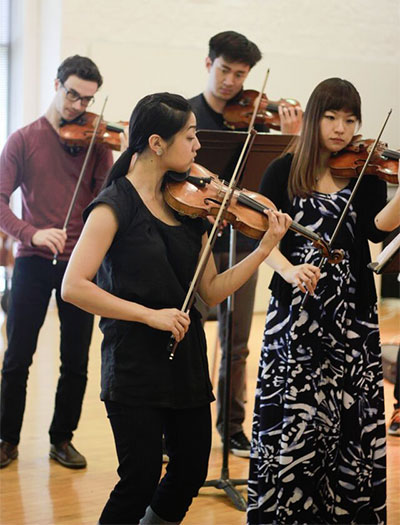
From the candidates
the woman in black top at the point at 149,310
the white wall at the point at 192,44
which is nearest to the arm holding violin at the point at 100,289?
the woman in black top at the point at 149,310

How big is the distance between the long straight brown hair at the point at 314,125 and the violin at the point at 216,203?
0.79 feet

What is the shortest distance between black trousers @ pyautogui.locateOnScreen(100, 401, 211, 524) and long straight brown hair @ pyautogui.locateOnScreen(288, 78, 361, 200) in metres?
0.70

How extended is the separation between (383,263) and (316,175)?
45 centimetres

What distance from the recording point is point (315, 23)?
19.7 feet

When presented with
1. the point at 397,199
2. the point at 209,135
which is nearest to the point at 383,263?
the point at 397,199

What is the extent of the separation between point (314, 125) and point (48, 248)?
3.67 ft

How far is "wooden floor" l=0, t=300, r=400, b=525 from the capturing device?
2.61 meters

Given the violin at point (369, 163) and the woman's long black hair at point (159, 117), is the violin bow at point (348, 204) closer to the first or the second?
the violin at point (369, 163)

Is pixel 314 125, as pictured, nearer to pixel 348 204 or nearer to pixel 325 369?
pixel 348 204

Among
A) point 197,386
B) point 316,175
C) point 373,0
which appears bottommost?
point 197,386

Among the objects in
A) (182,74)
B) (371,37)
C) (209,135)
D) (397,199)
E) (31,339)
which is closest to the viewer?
(397,199)

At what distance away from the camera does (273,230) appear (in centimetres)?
196

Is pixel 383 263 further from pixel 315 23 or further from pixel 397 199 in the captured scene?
pixel 315 23

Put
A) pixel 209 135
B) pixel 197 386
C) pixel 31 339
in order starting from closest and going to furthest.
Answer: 1. pixel 197 386
2. pixel 209 135
3. pixel 31 339
